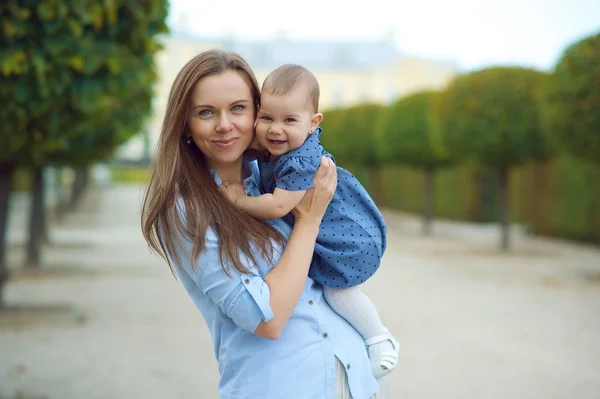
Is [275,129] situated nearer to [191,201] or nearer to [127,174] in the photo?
[191,201]

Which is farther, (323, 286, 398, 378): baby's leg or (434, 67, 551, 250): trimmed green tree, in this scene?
(434, 67, 551, 250): trimmed green tree

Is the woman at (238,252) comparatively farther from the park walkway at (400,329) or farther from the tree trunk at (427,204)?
the tree trunk at (427,204)

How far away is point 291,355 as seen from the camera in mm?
2037

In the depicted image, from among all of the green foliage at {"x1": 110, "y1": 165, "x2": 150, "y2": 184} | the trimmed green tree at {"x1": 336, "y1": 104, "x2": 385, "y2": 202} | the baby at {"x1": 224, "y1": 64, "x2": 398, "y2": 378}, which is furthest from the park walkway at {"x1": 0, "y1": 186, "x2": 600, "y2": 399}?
the green foliage at {"x1": 110, "y1": 165, "x2": 150, "y2": 184}

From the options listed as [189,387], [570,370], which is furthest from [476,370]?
[189,387]

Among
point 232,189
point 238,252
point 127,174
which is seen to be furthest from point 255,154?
point 127,174

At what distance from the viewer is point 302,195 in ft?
6.81

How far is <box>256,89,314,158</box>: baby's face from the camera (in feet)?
6.84

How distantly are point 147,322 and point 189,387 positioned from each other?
8.69 ft

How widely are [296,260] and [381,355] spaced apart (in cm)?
45

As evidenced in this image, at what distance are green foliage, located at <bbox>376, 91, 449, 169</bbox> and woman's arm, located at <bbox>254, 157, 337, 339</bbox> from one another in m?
16.9

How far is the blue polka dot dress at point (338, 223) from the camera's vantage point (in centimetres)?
209

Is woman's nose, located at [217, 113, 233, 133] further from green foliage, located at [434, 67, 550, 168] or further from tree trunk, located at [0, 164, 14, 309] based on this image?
green foliage, located at [434, 67, 550, 168]

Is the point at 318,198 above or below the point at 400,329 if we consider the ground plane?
above
